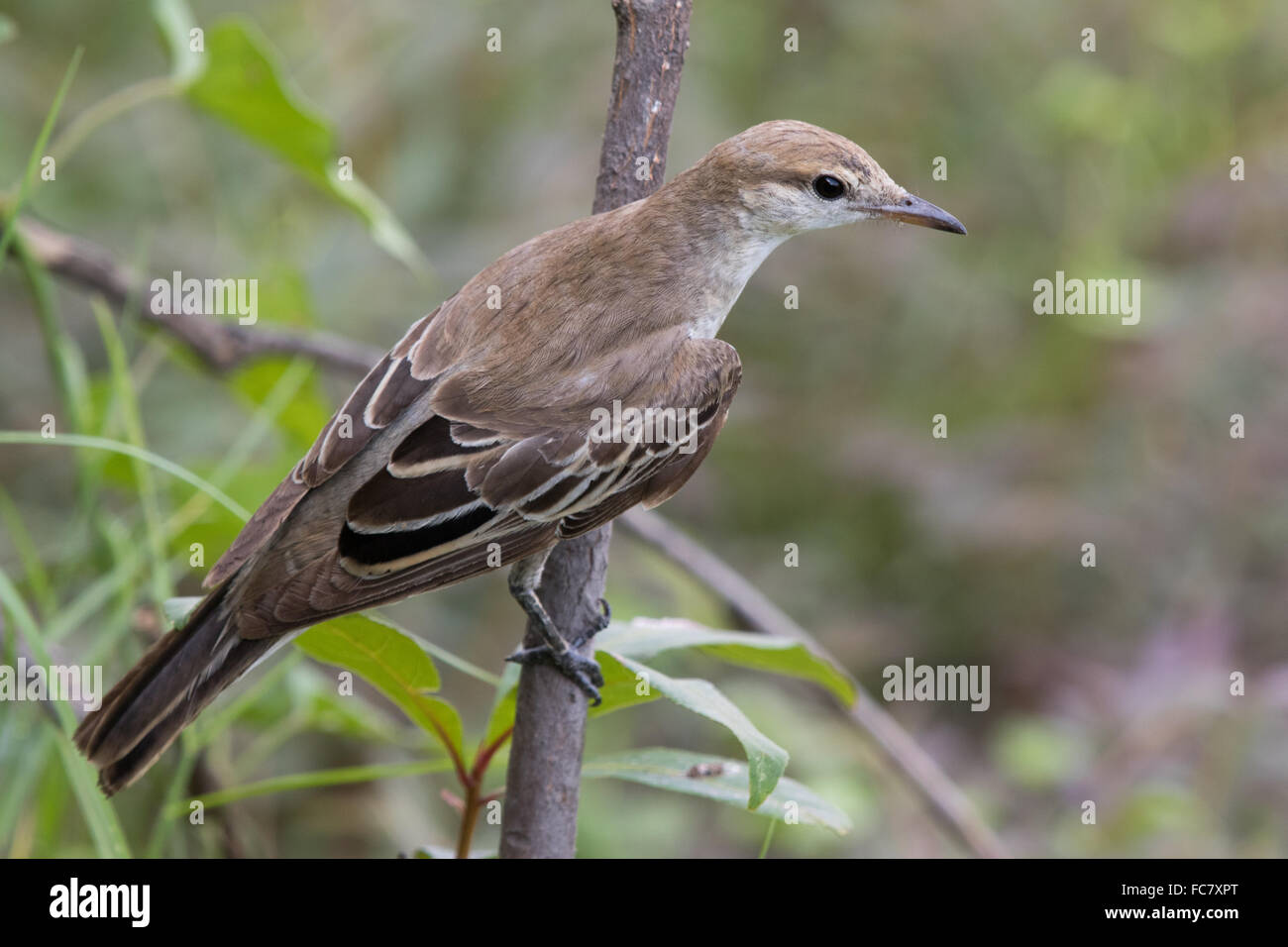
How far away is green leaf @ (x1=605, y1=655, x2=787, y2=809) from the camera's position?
2.15m

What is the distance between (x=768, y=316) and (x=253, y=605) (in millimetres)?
3978

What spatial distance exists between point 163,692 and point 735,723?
1172 mm

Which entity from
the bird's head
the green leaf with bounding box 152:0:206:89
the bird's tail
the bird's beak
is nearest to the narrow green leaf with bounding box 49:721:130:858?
the bird's tail

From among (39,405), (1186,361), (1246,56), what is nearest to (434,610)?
(39,405)

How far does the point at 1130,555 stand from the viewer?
18.3 feet

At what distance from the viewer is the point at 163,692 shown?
258 cm

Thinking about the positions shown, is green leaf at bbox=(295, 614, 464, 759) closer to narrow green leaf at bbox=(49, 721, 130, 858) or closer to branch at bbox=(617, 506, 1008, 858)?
narrow green leaf at bbox=(49, 721, 130, 858)

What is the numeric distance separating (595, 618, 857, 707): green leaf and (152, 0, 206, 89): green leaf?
1.97m

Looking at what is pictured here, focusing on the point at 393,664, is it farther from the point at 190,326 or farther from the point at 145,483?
the point at 190,326

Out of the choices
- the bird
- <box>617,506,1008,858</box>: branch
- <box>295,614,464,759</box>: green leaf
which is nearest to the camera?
<box>295,614,464,759</box>: green leaf

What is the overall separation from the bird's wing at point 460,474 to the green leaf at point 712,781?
50 centimetres

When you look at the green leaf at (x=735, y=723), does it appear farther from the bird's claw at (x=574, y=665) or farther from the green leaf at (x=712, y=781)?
the green leaf at (x=712, y=781)

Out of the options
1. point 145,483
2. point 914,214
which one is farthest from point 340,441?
point 914,214

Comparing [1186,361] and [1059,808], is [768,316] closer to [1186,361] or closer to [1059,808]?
[1186,361]
